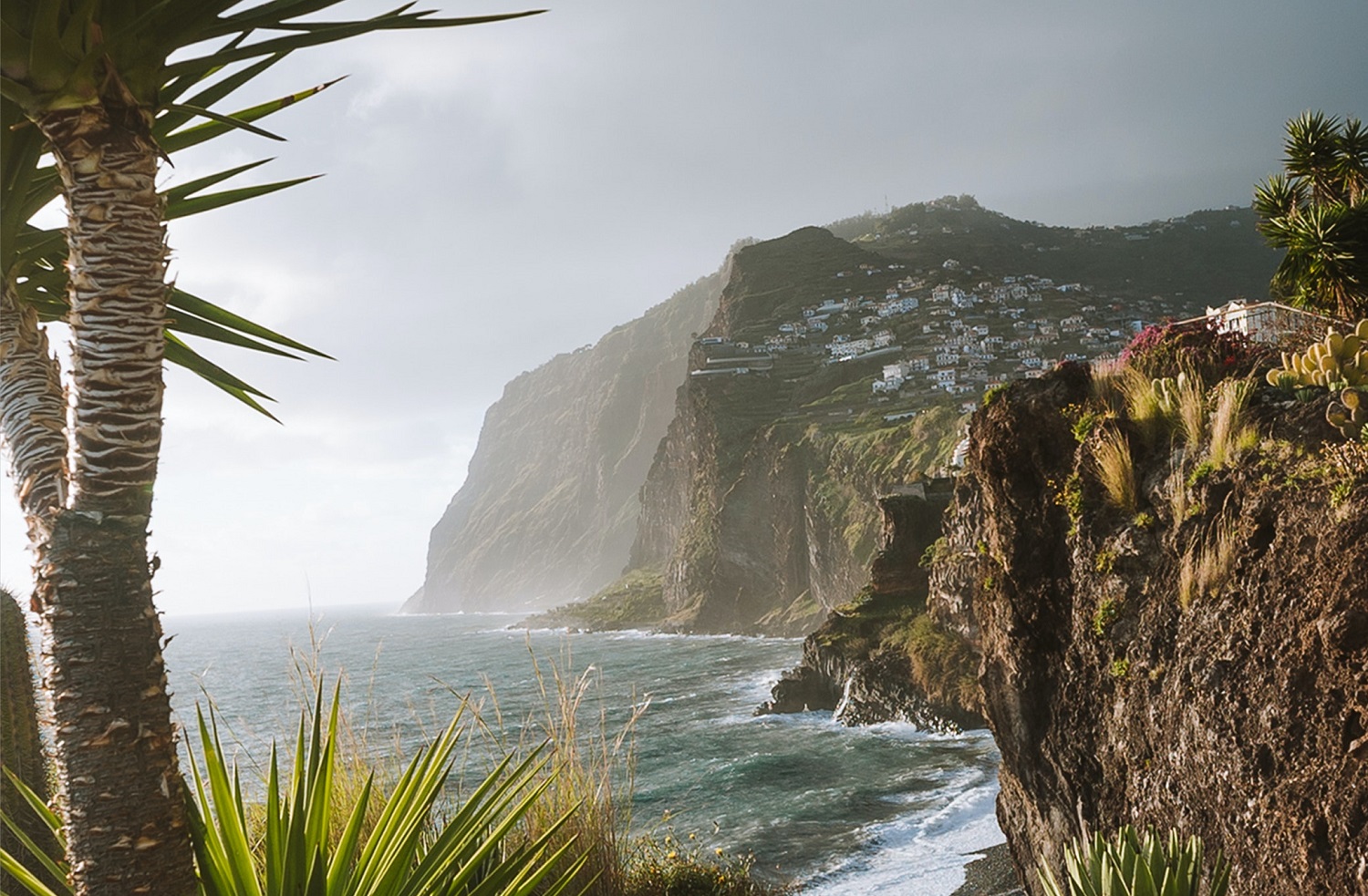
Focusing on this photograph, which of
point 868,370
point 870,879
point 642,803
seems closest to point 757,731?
point 642,803

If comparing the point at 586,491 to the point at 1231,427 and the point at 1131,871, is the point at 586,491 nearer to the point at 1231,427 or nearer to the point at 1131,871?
the point at 1231,427

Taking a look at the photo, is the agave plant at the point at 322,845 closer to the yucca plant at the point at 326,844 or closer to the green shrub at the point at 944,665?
the yucca plant at the point at 326,844

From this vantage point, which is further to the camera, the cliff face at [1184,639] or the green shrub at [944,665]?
the green shrub at [944,665]

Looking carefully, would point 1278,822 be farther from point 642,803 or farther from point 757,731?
point 757,731

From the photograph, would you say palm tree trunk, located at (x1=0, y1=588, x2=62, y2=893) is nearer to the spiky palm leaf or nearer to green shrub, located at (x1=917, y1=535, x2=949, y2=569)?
the spiky palm leaf

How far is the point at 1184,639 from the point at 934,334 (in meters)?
74.0

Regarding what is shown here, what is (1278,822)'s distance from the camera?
4.48 metres

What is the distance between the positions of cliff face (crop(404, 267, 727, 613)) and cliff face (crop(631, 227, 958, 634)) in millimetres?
67804

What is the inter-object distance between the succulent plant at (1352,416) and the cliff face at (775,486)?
1783 inches

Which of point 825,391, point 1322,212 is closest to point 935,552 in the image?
point 1322,212

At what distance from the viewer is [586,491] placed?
165 meters

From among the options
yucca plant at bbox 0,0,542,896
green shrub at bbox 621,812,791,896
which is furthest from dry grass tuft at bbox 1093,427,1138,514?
yucca plant at bbox 0,0,542,896

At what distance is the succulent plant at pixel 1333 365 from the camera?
567 cm

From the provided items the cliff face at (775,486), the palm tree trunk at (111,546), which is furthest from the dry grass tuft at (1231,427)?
the cliff face at (775,486)
